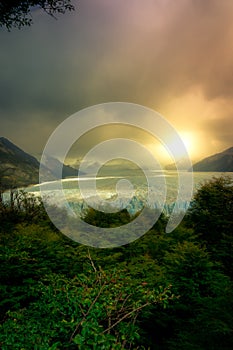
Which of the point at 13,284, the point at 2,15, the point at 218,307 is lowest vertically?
the point at 218,307

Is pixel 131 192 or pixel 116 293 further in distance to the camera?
pixel 131 192

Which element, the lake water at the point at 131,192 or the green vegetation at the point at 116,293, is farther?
the lake water at the point at 131,192

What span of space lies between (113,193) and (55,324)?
4888 centimetres

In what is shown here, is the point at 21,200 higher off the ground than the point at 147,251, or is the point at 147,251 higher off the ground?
the point at 21,200

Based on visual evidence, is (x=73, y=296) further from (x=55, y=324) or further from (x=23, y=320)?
(x=23, y=320)

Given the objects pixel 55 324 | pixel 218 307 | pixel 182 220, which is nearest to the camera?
pixel 55 324

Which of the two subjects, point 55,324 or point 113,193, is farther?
point 113,193

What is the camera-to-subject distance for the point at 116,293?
24.0ft

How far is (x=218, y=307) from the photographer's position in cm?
1025

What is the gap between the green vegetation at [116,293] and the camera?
6.45m

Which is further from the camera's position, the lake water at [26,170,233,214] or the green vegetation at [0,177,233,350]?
the lake water at [26,170,233,214]

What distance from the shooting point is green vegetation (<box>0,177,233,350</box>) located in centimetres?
645

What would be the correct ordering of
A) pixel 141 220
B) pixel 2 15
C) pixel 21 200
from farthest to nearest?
pixel 21 200, pixel 141 220, pixel 2 15

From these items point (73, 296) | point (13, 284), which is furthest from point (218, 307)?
point (13, 284)
